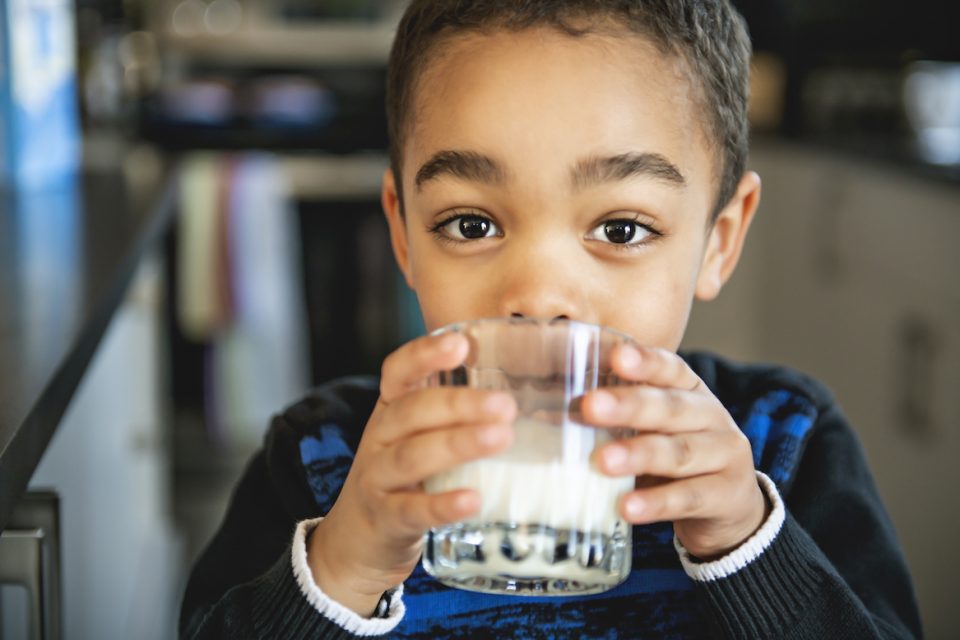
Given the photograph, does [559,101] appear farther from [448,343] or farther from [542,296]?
[448,343]

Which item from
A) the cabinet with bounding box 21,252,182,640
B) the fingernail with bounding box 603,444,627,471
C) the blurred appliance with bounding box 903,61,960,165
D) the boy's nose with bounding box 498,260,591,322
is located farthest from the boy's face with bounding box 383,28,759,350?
the blurred appliance with bounding box 903,61,960,165

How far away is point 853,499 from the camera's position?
3.37ft

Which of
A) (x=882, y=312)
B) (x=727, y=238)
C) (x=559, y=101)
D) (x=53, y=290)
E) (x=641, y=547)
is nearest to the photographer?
(x=559, y=101)

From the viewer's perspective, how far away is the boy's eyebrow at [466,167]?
2.99 ft

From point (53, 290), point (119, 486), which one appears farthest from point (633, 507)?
point (119, 486)

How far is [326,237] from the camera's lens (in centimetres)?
395

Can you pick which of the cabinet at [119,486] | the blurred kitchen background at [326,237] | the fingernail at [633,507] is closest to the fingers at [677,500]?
the fingernail at [633,507]

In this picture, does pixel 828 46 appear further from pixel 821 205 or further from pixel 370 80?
pixel 370 80

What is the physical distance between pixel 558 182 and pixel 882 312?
1956 mm

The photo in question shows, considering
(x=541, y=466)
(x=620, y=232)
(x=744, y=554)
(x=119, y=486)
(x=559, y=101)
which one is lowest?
(x=119, y=486)

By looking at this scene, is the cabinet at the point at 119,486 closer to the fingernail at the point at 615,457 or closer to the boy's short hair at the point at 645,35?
the boy's short hair at the point at 645,35

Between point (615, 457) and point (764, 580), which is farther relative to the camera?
point (764, 580)

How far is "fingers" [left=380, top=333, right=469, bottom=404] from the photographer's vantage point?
0.68m

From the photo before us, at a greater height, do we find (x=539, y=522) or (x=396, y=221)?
(x=396, y=221)
